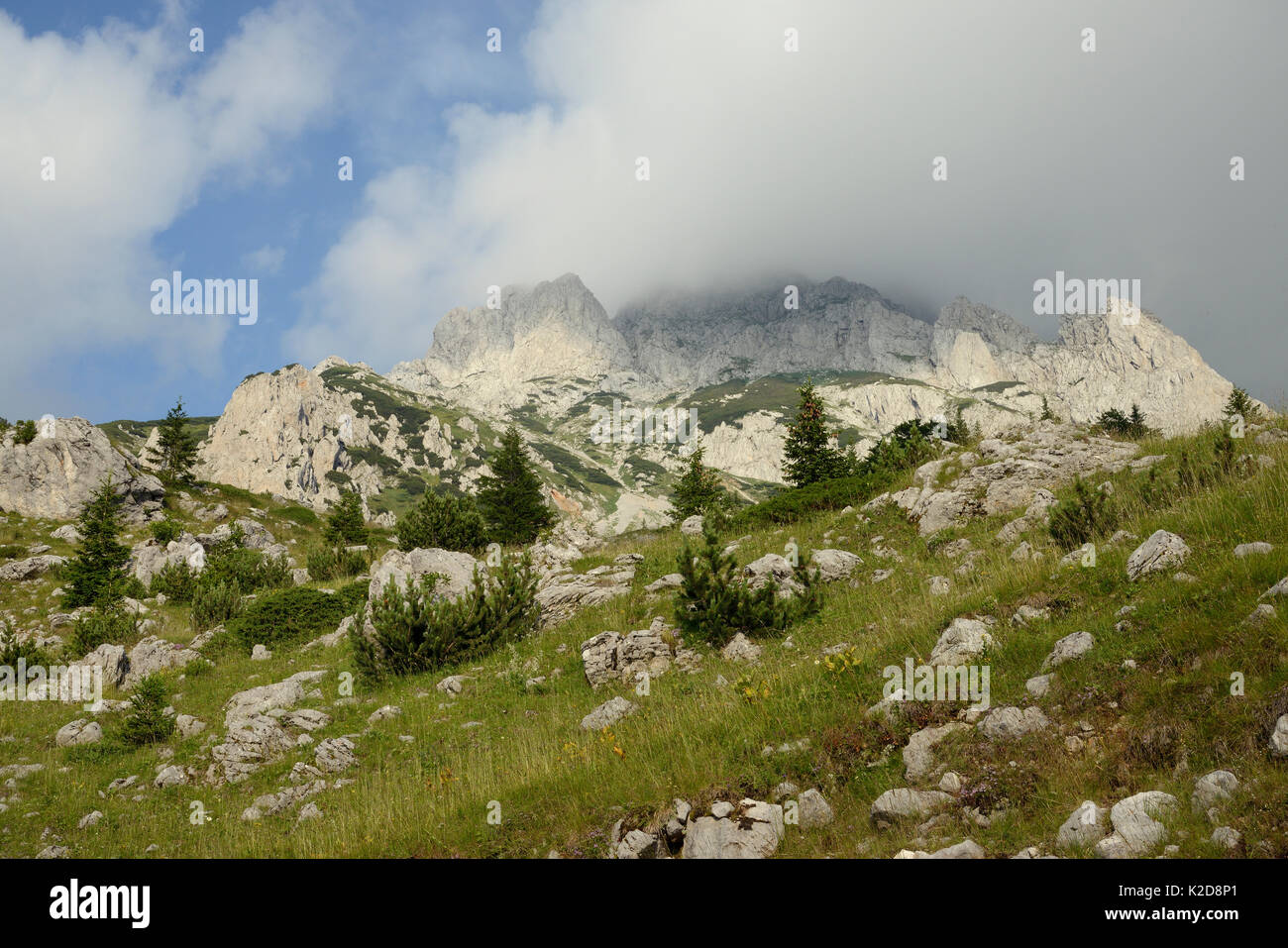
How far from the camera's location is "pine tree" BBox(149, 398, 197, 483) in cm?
5628

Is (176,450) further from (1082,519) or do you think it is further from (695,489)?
(1082,519)

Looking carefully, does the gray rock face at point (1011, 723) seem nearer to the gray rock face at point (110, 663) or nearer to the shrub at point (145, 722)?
the shrub at point (145, 722)

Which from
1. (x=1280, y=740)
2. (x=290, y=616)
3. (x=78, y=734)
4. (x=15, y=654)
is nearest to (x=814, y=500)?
(x=1280, y=740)

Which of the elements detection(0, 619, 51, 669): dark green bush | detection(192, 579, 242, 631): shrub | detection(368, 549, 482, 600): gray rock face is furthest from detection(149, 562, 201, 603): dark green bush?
detection(368, 549, 482, 600): gray rock face

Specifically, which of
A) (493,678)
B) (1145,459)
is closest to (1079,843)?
(493,678)

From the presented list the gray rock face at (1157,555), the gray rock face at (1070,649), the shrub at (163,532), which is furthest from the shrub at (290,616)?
the shrub at (163,532)

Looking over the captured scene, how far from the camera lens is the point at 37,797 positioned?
34.7ft

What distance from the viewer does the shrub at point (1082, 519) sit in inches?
433

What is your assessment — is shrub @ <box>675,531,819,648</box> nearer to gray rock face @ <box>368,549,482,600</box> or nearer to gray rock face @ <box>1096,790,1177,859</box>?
gray rock face @ <box>368,549,482,600</box>

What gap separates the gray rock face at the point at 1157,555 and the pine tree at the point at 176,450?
66.2 metres

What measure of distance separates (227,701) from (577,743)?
9.92 meters

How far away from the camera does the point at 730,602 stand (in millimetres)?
12352

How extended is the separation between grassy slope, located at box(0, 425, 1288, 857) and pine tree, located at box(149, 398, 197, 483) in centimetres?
5139
